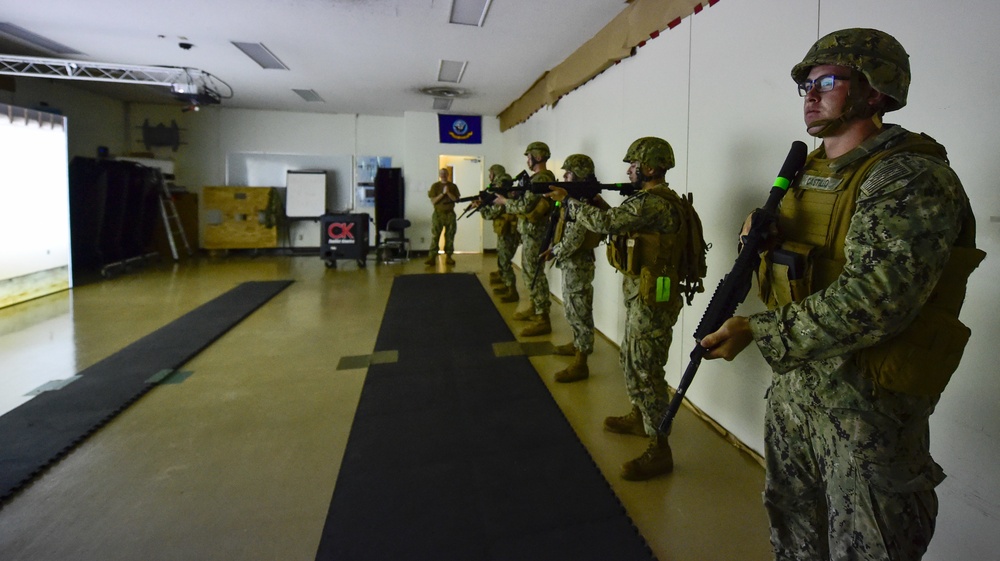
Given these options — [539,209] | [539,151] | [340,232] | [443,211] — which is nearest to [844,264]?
[539,209]

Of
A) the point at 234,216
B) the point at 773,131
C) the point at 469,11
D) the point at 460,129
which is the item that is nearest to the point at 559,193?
the point at 773,131

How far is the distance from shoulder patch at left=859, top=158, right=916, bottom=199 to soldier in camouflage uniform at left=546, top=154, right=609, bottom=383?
2.26m

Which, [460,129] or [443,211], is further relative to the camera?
[460,129]

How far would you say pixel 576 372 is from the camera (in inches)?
127

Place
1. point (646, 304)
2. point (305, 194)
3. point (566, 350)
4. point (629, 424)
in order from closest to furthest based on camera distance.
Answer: point (646, 304), point (629, 424), point (566, 350), point (305, 194)

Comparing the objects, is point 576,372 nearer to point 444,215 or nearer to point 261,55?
point 444,215

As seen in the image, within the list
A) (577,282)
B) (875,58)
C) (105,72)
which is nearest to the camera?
(875,58)

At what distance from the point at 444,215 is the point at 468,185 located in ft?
7.75

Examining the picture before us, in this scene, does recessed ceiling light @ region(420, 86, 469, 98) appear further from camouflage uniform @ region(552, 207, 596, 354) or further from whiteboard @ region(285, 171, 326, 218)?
camouflage uniform @ region(552, 207, 596, 354)

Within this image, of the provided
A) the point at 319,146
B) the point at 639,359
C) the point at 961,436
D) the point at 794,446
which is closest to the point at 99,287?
the point at 319,146

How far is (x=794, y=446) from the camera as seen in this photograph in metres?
1.20

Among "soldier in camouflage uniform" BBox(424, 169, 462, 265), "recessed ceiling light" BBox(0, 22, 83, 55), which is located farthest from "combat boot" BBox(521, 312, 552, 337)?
"recessed ceiling light" BBox(0, 22, 83, 55)

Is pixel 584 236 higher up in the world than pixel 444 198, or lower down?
lower down

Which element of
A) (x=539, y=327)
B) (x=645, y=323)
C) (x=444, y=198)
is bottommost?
(x=539, y=327)
